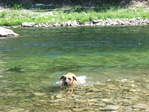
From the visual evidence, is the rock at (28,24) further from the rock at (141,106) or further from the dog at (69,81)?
the rock at (141,106)

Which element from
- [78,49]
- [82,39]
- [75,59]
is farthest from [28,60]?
[82,39]

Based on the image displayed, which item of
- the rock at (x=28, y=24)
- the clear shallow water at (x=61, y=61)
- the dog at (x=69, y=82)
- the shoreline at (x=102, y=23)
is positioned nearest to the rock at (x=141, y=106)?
the dog at (x=69, y=82)

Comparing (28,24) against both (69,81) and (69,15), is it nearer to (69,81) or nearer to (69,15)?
(69,15)

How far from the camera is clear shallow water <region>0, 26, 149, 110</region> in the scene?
32.8 ft

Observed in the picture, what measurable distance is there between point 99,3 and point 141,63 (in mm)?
37357

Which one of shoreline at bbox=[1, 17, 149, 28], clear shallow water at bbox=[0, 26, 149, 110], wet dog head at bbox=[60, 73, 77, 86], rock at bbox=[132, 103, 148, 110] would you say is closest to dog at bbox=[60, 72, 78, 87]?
wet dog head at bbox=[60, 73, 77, 86]

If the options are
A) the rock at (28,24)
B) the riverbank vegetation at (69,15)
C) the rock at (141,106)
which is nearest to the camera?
the rock at (141,106)

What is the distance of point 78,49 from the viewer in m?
18.0

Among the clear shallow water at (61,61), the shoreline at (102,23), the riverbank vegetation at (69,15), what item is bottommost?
the clear shallow water at (61,61)

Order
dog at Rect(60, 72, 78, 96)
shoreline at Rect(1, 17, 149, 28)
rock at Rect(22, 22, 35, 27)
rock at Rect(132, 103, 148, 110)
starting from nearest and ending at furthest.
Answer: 1. rock at Rect(132, 103, 148, 110)
2. dog at Rect(60, 72, 78, 96)
3. shoreline at Rect(1, 17, 149, 28)
4. rock at Rect(22, 22, 35, 27)

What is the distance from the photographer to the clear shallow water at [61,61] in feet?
32.8

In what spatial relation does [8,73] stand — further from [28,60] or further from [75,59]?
[75,59]

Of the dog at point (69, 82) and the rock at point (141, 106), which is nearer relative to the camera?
the rock at point (141, 106)

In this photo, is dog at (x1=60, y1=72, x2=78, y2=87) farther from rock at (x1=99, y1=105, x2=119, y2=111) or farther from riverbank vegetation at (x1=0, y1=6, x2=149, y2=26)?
riverbank vegetation at (x1=0, y1=6, x2=149, y2=26)
